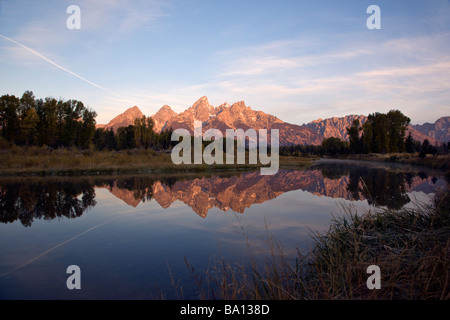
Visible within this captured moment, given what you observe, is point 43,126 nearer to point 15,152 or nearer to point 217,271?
point 15,152

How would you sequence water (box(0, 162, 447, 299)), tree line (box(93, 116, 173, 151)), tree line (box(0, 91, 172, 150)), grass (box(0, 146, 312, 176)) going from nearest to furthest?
1. water (box(0, 162, 447, 299))
2. grass (box(0, 146, 312, 176))
3. tree line (box(0, 91, 172, 150))
4. tree line (box(93, 116, 173, 151))

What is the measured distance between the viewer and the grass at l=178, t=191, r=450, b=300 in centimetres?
344

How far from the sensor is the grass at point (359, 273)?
3441 millimetres

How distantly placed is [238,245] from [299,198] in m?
8.14

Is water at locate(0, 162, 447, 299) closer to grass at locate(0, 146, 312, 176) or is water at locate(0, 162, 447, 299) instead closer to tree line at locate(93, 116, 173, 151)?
grass at locate(0, 146, 312, 176)

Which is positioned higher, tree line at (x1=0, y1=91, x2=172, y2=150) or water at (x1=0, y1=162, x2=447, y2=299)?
tree line at (x1=0, y1=91, x2=172, y2=150)

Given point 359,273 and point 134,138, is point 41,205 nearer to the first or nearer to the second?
point 359,273

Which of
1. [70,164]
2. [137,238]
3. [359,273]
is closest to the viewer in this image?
[359,273]

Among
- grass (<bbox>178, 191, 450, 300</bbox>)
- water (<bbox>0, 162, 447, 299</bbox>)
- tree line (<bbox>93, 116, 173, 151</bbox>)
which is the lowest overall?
water (<bbox>0, 162, 447, 299</bbox>)

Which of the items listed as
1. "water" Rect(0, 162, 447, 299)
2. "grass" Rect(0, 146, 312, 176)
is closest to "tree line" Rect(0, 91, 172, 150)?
"grass" Rect(0, 146, 312, 176)

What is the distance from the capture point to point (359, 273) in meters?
3.89

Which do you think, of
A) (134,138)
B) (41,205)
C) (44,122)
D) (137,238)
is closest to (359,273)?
(137,238)
